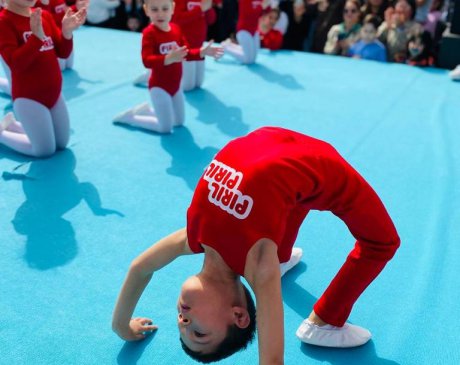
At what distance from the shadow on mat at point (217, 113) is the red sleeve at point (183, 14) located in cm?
55

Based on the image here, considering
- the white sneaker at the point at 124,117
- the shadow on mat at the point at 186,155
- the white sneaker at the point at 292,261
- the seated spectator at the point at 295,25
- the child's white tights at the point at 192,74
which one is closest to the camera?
the white sneaker at the point at 292,261

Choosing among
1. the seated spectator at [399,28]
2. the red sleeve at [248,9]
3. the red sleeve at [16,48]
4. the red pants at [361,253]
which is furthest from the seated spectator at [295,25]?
the red pants at [361,253]

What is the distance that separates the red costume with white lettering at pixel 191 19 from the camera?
4.12 meters

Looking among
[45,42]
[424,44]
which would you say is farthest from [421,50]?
[45,42]

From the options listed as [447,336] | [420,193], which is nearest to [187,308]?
[447,336]

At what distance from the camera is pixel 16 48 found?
2760 millimetres

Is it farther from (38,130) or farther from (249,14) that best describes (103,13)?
(38,130)

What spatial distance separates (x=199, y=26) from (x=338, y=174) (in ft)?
9.93

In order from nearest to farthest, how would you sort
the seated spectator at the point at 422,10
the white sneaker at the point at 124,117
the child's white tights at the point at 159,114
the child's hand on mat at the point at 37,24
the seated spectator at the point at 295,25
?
the child's hand on mat at the point at 37,24 → the child's white tights at the point at 159,114 → the white sneaker at the point at 124,117 → the seated spectator at the point at 422,10 → the seated spectator at the point at 295,25

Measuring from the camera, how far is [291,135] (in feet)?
5.12

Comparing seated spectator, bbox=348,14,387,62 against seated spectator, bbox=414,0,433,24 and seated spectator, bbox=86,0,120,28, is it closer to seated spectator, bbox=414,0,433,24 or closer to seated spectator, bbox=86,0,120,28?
seated spectator, bbox=414,0,433,24

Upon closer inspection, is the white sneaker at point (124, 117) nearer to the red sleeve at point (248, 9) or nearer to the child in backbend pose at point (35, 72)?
the child in backbend pose at point (35, 72)

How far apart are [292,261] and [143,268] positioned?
795mm

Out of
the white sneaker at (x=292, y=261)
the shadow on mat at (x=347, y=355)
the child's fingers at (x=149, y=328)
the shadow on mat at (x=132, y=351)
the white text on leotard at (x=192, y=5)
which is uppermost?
the white text on leotard at (x=192, y=5)
